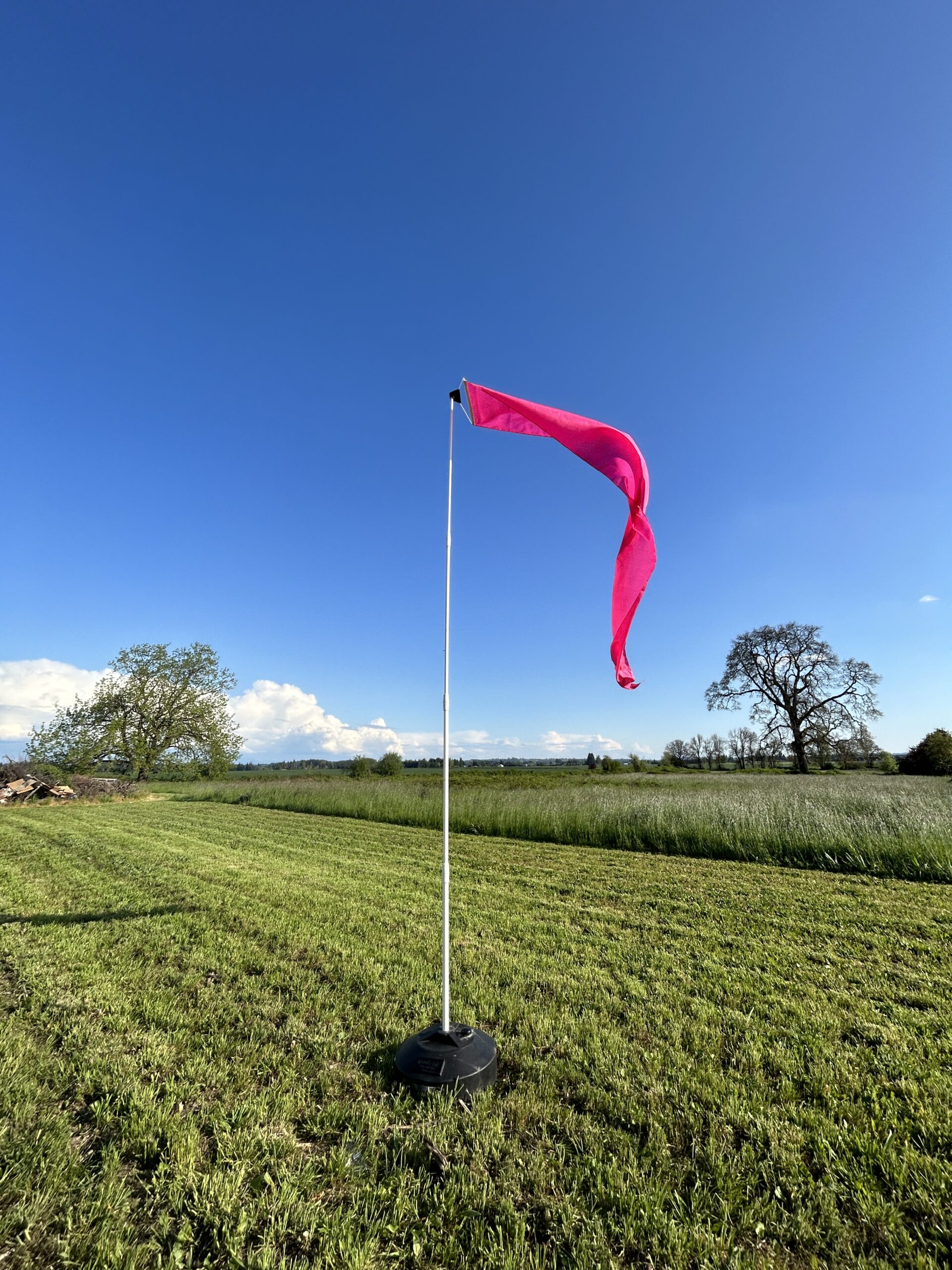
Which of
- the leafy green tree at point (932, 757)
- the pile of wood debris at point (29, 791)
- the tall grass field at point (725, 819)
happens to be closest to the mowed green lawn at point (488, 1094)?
the tall grass field at point (725, 819)

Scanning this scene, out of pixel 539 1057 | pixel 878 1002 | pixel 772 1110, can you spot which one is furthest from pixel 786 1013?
pixel 539 1057

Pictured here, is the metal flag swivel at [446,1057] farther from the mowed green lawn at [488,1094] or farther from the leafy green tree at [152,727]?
the leafy green tree at [152,727]

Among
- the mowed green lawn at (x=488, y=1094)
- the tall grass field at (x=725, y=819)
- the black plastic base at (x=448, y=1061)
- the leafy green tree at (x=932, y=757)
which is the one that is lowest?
the mowed green lawn at (x=488, y=1094)

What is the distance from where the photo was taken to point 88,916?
5.82 meters

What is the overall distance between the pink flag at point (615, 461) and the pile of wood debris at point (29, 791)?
87.4 ft

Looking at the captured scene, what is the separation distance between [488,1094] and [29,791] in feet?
91.2

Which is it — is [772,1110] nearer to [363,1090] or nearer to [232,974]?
[363,1090]

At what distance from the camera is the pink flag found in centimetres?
427

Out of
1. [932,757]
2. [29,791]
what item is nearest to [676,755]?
[932,757]

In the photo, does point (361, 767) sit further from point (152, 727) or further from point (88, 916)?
point (88, 916)

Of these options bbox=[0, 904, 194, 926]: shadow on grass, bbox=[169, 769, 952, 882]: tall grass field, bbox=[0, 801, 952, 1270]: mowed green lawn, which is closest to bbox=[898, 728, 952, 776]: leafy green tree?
bbox=[169, 769, 952, 882]: tall grass field

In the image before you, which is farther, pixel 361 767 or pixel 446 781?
pixel 361 767

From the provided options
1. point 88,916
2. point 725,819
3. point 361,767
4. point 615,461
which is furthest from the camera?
point 361,767

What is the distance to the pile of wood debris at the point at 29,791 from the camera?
70.2 feet
